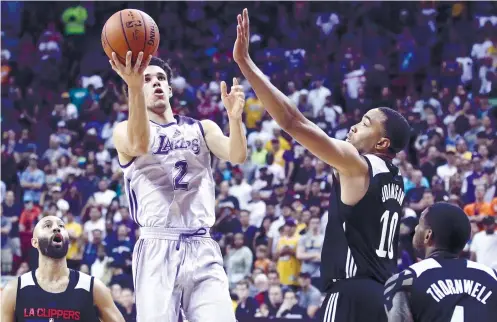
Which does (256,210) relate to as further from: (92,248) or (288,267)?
(92,248)

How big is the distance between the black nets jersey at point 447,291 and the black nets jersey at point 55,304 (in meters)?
3.24

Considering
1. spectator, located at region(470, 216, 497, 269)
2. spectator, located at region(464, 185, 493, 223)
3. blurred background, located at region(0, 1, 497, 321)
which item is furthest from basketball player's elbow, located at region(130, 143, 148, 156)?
spectator, located at region(464, 185, 493, 223)

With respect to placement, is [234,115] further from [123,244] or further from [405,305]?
[123,244]

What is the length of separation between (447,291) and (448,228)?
0.33 metres

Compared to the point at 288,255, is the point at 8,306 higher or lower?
lower

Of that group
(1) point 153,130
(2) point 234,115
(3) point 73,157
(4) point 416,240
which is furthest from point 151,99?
(3) point 73,157

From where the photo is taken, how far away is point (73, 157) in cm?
1689

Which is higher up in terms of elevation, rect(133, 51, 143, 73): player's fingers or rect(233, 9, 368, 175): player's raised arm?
rect(133, 51, 143, 73): player's fingers

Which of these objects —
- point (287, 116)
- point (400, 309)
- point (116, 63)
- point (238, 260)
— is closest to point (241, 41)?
point (287, 116)

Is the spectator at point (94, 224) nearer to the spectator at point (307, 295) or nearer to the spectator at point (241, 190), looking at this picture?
the spectator at point (241, 190)

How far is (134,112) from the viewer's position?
598 centimetres

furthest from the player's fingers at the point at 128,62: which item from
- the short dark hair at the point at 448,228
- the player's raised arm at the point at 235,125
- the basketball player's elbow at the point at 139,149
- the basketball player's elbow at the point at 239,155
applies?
the short dark hair at the point at 448,228

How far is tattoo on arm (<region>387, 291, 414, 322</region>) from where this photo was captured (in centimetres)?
455

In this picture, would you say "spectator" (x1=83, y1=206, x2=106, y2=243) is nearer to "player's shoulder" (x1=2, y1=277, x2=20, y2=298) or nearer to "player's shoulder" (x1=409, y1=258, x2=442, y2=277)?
"player's shoulder" (x1=2, y1=277, x2=20, y2=298)
